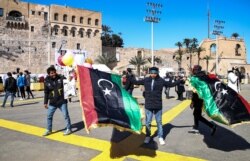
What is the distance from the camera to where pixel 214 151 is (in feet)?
19.4

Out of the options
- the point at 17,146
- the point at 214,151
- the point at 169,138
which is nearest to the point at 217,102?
the point at 214,151

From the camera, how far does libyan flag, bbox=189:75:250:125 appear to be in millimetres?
5891

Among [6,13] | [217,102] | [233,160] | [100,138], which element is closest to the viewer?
[233,160]

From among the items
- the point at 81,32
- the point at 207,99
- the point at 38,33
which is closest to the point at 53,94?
the point at 207,99

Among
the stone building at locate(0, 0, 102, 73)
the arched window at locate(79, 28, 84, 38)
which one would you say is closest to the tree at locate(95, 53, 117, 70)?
the stone building at locate(0, 0, 102, 73)

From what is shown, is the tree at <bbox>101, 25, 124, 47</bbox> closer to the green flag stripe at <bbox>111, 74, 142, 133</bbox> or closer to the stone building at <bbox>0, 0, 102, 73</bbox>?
the stone building at <bbox>0, 0, 102, 73</bbox>

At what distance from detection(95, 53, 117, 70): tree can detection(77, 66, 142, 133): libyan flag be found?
51190mm

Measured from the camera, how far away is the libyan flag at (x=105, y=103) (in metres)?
5.13

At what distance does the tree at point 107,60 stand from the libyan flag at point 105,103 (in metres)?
51.2

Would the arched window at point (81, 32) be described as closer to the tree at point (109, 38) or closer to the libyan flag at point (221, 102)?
the tree at point (109, 38)

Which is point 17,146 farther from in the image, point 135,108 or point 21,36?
point 21,36

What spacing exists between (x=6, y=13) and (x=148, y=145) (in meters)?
47.6

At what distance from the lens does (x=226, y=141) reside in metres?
6.73

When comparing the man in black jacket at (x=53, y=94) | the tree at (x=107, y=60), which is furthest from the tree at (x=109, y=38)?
the man in black jacket at (x=53, y=94)
